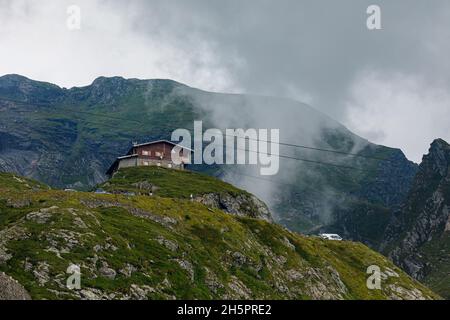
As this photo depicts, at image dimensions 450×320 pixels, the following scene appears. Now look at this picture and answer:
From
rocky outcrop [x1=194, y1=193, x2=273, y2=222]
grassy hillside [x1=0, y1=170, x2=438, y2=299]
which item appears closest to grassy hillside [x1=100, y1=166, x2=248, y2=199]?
rocky outcrop [x1=194, y1=193, x2=273, y2=222]

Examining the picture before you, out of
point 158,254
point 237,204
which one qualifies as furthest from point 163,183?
point 158,254

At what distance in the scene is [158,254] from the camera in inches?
3450

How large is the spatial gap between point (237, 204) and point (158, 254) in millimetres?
74695

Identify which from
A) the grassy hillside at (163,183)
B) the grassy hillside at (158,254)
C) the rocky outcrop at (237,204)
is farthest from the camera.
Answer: the rocky outcrop at (237,204)

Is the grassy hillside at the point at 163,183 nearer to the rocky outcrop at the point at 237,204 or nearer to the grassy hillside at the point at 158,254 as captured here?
the rocky outcrop at the point at 237,204

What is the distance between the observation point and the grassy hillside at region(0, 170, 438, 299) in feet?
233

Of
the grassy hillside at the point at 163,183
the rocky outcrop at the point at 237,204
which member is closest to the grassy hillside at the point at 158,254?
the grassy hillside at the point at 163,183

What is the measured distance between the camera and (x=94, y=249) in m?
78.4

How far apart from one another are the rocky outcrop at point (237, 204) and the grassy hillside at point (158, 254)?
9646 millimetres

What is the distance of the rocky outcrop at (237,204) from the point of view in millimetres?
155000

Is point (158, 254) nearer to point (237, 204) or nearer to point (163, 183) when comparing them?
point (163, 183)

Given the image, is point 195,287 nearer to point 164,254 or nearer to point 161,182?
point 164,254

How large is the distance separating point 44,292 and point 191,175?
120 meters
